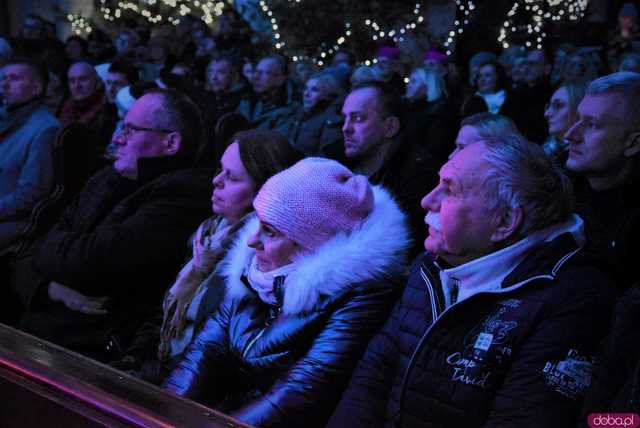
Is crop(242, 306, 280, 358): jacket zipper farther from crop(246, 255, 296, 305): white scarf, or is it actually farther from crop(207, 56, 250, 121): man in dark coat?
crop(207, 56, 250, 121): man in dark coat

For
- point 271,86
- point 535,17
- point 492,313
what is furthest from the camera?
point 535,17

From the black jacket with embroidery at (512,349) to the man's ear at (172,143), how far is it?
1.67 m

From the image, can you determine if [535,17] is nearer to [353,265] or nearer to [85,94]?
[85,94]

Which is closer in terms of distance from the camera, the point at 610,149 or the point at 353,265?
the point at 353,265

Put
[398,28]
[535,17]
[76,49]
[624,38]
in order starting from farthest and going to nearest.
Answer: [535,17] → [76,49] → [398,28] → [624,38]

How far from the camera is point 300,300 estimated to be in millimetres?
1988

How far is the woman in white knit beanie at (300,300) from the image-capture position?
78.2 inches

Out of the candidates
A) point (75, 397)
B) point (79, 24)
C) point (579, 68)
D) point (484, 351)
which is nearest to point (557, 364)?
point (484, 351)

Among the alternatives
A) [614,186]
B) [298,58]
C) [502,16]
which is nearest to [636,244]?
[614,186]

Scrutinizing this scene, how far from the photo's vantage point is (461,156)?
1.87 meters

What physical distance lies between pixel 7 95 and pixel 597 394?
405 cm

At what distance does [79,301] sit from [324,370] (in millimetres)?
1337

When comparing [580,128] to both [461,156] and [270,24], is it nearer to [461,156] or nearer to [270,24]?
[461,156]

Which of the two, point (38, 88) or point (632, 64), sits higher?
point (632, 64)
